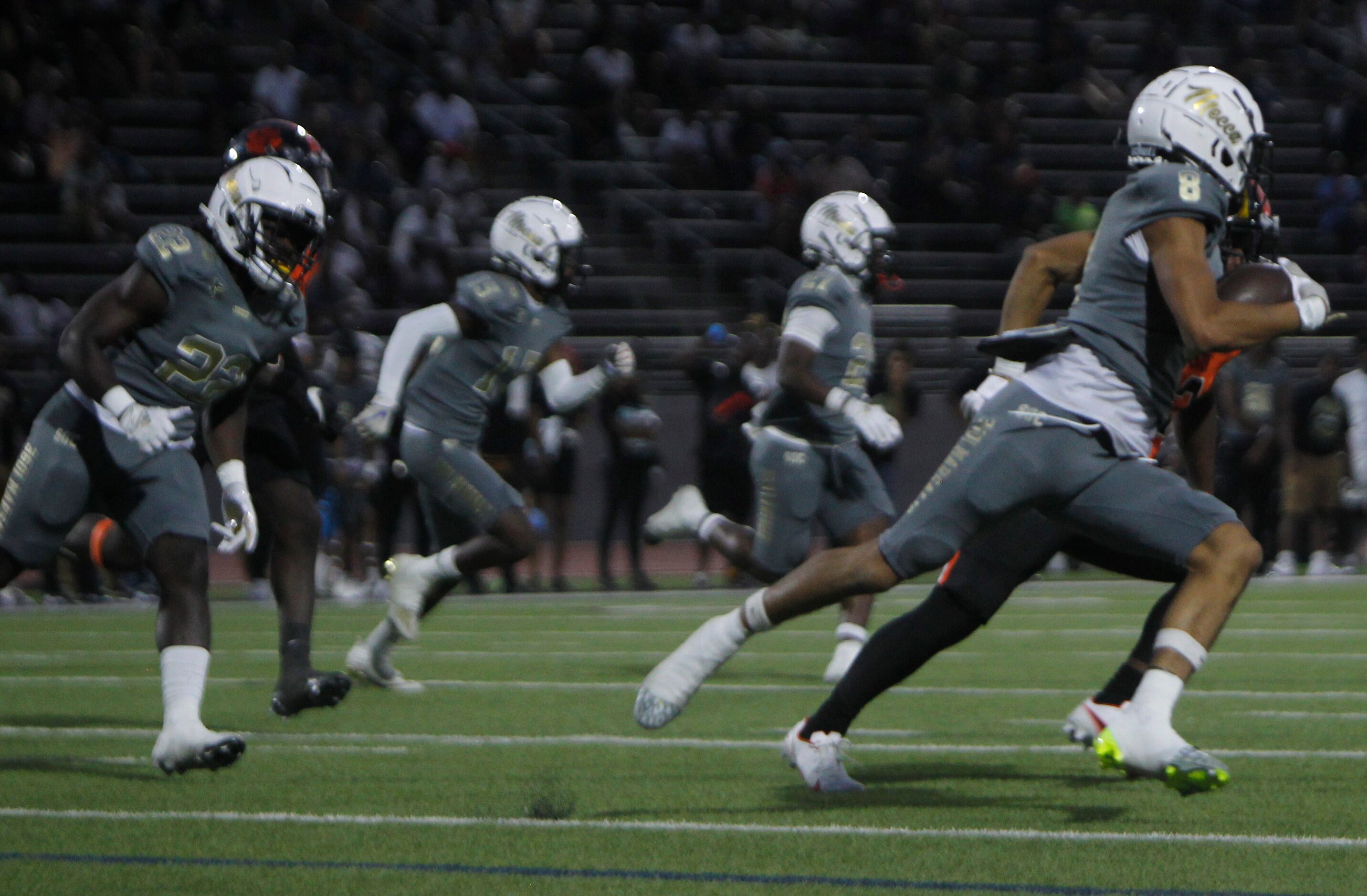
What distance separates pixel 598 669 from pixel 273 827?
13.9 feet

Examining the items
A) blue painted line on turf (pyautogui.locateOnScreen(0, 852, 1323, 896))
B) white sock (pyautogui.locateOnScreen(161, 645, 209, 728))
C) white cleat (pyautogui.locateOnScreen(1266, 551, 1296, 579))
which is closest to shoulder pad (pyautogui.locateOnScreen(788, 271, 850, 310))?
white sock (pyautogui.locateOnScreen(161, 645, 209, 728))

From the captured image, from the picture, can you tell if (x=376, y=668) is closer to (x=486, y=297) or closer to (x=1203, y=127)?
(x=486, y=297)

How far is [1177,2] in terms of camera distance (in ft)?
Result: 81.9

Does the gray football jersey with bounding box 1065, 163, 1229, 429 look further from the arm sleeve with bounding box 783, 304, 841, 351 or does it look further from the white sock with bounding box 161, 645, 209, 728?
the arm sleeve with bounding box 783, 304, 841, 351

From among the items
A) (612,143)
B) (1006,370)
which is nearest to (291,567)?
(1006,370)

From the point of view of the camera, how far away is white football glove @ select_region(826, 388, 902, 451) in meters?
7.96

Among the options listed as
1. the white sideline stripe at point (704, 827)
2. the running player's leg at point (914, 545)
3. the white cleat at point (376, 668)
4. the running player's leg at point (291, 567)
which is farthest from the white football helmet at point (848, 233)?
the white sideline stripe at point (704, 827)

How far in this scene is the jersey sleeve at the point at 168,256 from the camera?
227 inches

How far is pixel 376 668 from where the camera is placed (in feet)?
27.2

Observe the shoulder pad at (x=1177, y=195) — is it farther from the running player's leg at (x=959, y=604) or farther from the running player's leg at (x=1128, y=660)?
the running player's leg at (x=1128, y=660)

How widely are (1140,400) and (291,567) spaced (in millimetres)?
3650

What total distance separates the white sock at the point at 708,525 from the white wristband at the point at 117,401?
423 centimetres

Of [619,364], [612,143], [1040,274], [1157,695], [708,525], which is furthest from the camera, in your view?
[612,143]

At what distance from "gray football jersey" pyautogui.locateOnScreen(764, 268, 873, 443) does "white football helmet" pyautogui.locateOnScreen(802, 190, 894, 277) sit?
0.11 m
